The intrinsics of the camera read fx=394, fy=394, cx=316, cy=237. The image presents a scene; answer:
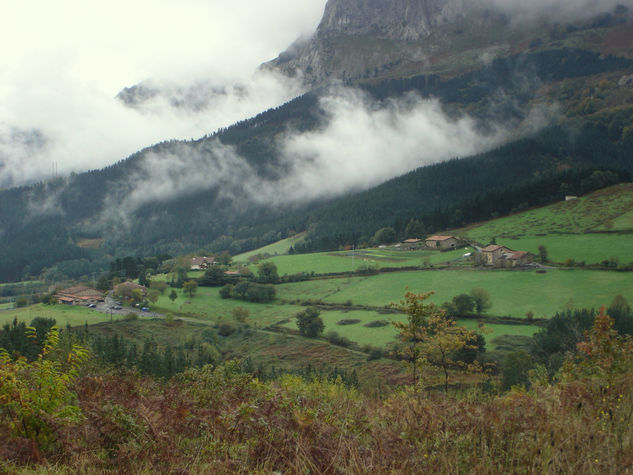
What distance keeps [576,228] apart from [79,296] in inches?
4498

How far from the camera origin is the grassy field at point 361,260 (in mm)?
89062

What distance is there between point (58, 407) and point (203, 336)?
219 ft

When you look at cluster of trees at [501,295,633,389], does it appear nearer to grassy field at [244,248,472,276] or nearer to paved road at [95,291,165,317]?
grassy field at [244,248,472,276]

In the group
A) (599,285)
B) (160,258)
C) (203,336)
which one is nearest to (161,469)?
(203,336)

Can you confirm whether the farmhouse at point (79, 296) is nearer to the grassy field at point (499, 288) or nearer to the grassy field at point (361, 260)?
the grassy field at point (361, 260)

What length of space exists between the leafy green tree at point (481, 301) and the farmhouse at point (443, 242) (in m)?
37.1

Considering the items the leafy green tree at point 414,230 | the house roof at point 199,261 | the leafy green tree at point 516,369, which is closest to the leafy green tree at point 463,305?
the leafy green tree at point 516,369

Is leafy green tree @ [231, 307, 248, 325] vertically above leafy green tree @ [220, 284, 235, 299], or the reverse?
leafy green tree @ [220, 284, 235, 299]

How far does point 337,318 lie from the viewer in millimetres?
67062

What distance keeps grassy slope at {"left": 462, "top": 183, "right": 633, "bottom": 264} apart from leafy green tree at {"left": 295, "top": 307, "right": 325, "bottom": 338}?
1873 inches

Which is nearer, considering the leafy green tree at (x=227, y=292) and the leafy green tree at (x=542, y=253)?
the leafy green tree at (x=542, y=253)

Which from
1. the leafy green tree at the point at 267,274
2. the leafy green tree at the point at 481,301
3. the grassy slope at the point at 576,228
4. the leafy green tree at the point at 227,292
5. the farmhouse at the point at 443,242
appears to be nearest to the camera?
the leafy green tree at the point at 481,301

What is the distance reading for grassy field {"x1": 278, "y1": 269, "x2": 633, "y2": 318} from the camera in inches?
2312

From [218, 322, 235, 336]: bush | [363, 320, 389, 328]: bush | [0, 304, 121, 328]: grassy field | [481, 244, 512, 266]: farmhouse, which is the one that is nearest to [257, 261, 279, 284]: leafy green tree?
[218, 322, 235, 336]: bush
